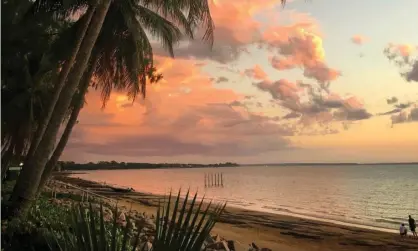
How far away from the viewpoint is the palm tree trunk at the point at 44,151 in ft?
28.2

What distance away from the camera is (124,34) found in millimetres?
13398

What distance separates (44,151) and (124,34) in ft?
18.7

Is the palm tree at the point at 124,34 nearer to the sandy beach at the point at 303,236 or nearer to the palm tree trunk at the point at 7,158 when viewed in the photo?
Answer: the sandy beach at the point at 303,236

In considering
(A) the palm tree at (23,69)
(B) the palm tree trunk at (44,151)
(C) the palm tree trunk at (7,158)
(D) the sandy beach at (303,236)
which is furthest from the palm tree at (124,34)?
(C) the palm tree trunk at (7,158)

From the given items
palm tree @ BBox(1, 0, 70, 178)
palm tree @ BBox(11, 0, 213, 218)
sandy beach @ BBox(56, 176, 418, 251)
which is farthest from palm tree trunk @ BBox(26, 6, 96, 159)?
sandy beach @ BBox(56, 176, 418, 251)

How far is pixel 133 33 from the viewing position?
42.2 feet

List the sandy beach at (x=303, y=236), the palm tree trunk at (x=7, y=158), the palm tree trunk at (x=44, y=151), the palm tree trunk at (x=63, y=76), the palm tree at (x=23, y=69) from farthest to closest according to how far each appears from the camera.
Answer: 1. the palm tree trunk at (x=7, y=158)
2. the sandy beach at (x=303, y=236)
3. the palm tree at (x=23, y=69)
4. the palm tree trunk at (x=63, y=76)
5. the palm tree trunk at (x=44, y=151)

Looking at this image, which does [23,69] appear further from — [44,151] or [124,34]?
[44,151]

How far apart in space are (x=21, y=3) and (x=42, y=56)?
3189 millimetres

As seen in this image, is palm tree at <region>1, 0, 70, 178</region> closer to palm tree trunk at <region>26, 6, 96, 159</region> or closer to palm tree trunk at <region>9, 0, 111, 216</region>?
palm tree trunk at <region>26, 6, 96, 159</region>

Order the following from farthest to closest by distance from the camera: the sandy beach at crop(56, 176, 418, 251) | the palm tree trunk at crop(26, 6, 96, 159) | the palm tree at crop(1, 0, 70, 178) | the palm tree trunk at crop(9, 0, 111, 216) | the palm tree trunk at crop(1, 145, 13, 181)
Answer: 1. the palm tree trunk at crop(1, 145, 13, 181)
2. the sandy beach at crop(56, 176, 418, 251)
3. the palm tree at crop(1, 0, 70, 178)
4. the palm tree trunk at crop(26, 6, 96, 159)
5. the palm tree trunk at crop(9, 0, 111, 216)

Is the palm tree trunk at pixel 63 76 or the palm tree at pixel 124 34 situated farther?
the palm tree trunk at pixel 63 76

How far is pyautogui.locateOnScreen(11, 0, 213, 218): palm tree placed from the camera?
28.6ft

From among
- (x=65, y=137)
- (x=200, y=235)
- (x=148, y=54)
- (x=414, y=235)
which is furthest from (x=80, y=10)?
(x=414, y=235)
